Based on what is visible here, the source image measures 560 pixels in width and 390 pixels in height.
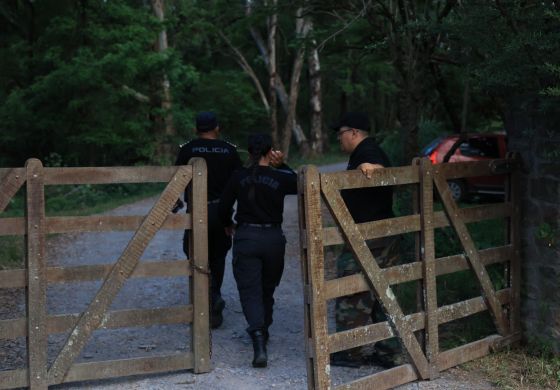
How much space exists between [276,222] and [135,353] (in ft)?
5.64

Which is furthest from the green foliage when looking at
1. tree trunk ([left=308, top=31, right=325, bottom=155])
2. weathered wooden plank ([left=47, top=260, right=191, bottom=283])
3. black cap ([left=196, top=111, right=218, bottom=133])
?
weathered wooden plank ([left=47, top=260, right=191, bottom=283])

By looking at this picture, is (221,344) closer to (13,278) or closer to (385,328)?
(385,328)

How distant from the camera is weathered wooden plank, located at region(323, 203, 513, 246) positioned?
4.98m

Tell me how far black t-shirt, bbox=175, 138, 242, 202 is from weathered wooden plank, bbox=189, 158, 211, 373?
1274 millimetres

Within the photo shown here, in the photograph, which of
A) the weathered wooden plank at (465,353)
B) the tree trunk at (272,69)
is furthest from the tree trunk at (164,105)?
the weathered wooden plank at (465,353)

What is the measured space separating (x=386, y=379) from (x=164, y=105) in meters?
21.0

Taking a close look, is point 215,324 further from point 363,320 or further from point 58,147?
point 58,147

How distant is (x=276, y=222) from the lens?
19.5 feet

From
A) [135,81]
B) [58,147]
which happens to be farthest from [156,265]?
[58,147]

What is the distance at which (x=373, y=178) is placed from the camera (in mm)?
5215

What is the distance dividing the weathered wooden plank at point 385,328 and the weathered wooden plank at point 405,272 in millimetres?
268

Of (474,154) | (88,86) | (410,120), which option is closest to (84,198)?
(88,86)

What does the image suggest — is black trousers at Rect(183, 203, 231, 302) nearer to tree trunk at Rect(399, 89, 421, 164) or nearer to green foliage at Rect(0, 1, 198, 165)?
tree trunk at Rect(399, 89, 421, 164)

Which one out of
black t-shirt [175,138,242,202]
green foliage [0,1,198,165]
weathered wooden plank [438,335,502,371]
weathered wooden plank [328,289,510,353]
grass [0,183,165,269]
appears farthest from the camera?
green foliage [0,1,198,165]
